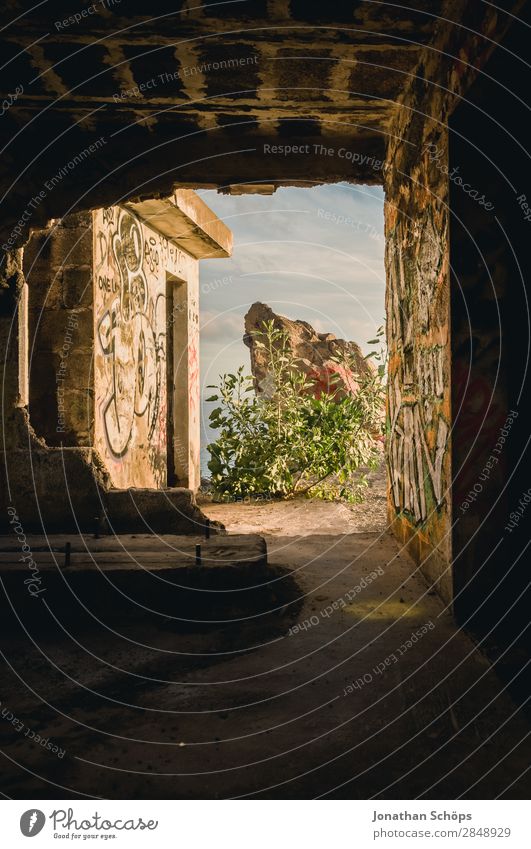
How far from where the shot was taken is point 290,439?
27.8 feet

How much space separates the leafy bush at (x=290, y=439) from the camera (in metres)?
8.41

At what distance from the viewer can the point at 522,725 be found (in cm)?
255

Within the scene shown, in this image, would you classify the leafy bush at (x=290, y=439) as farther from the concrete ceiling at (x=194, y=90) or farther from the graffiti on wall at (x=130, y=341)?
the concrete ceiling at (x=194, y=90)

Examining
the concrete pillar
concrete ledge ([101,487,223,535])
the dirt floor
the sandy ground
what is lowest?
the dirt floor

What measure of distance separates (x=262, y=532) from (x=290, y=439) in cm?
226

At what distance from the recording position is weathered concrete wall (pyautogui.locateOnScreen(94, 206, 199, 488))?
617 cm

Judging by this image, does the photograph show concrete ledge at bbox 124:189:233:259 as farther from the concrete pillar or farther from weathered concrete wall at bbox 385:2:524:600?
weathered concrete wall at bbox 385:2:524:600

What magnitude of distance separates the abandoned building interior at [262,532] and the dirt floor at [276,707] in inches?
0.6

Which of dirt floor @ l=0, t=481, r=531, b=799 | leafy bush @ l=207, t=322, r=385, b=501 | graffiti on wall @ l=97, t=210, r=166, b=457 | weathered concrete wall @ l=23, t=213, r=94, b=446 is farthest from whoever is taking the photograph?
A: leafy bush @ l=207, t=322, r=385, b=501

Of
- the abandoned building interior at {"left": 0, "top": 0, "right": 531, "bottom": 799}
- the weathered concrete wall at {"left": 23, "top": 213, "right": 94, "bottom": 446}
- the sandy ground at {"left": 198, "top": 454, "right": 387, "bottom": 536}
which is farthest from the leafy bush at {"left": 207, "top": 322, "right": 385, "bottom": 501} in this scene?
the weathered concrete wall at {"left": 23, "top": 213, "right": 94, "bottom": 446}

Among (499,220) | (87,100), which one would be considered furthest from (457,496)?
(87,100)

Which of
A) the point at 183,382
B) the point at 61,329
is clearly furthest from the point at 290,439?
the point at 61,329

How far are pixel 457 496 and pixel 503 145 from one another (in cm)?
187

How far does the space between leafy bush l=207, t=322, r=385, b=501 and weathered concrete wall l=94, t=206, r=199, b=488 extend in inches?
33.3
